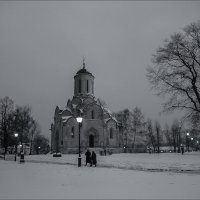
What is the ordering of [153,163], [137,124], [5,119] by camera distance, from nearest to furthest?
[153,163] < [5,119] < [137,124]

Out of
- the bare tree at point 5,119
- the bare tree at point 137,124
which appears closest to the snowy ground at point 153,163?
the bare tree at point 5,119

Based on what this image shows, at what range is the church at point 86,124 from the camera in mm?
55406

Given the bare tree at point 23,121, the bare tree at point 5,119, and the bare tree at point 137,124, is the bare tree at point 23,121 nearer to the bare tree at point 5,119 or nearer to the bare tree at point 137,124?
the bare tree at point 5,119

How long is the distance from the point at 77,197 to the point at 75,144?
47.9 meters

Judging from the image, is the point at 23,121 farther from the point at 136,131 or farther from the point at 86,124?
the point at 136,131

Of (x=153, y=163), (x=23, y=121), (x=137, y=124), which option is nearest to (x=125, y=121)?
(x=137, y=124)

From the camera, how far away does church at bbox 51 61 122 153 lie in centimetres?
5541

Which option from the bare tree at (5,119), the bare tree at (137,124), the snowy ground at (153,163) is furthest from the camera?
the bare tree at (137,124)

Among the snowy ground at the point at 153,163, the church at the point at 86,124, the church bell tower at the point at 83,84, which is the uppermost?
the church bell tower at the point at 83,84

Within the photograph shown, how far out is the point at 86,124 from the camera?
5762 centimetres

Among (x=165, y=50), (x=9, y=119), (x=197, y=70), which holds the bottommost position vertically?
(x=9, y=119)

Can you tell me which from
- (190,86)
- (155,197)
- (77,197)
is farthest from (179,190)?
(190,86)

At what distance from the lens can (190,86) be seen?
77.6 feet

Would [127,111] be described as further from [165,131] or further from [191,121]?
[191,121]
